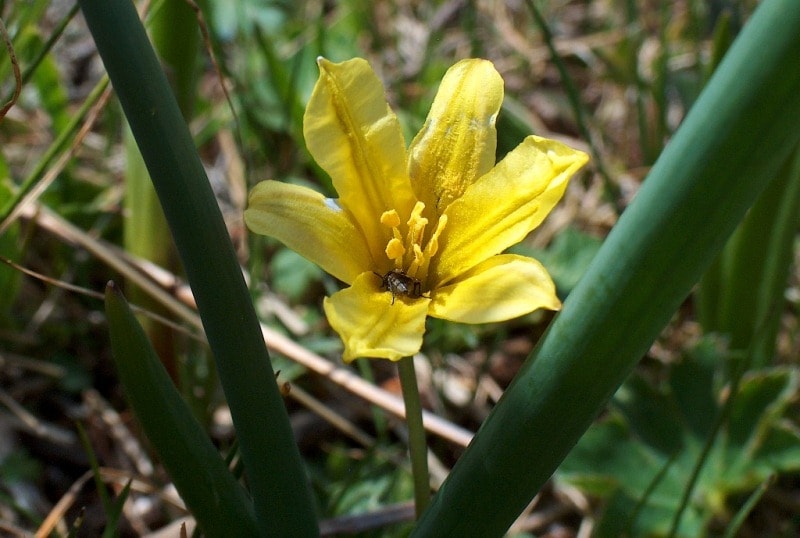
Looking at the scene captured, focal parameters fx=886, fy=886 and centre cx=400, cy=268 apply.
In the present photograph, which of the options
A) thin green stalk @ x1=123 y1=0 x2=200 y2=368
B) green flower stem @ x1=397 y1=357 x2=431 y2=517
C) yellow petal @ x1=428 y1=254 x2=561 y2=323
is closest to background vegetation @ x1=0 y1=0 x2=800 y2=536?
thin green stalk @ x1=123 y1=0 x2=200 y2=368

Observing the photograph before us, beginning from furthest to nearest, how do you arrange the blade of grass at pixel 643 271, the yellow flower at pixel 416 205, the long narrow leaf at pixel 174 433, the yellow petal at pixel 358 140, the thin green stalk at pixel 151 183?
the thin green stalk at pixel 151 183, the yellow petal at pixel 358 140, the yellow flower at pixel 416 205, the long narrow leaf at pixel 174 433, the blade of grass at pixel 643 271

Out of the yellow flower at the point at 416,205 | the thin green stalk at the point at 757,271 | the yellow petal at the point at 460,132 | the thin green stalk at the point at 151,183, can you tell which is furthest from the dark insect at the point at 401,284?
the thin green stalk at the point at 757,271

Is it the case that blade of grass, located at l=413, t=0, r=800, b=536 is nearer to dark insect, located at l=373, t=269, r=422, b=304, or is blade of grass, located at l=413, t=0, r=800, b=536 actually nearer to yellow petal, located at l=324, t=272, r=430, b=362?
yellow petal, located at l=324, t=272, r=430, b=362

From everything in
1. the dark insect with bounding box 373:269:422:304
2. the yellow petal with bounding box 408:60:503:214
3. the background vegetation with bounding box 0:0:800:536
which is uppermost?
the yellow petal with bounding box 408:60:503:214

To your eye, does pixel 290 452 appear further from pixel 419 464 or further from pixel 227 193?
pixel 227 193

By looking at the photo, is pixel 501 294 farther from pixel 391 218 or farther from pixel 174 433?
pixel 174 433

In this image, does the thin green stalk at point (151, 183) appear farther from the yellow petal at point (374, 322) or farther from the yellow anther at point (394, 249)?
the yellow petal at point (374, 322)

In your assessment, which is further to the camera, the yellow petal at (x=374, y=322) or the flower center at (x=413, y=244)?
the flower center at (x=413, y=244)
